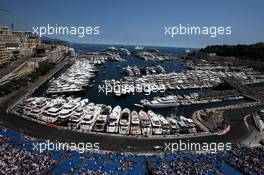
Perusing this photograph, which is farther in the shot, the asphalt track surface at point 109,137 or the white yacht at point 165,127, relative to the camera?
the white yacht at point 165,127

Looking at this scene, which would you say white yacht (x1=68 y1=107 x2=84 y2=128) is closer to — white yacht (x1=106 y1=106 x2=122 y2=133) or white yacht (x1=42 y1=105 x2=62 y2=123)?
white yacht (x1=42 y1=105 x2=62 y2=123)

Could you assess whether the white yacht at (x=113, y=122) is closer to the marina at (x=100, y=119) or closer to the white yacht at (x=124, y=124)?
the marina at (x=100, y=119)

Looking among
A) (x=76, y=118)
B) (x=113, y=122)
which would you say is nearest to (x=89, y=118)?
(x=76, y=118)

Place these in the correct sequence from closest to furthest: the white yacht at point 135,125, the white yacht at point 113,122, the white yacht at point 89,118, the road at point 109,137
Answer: the road at point 109,137
the white yacht at point 135,125
the white yacht at point 113,122
the white yacht at point 89,118

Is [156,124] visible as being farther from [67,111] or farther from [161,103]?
[67,111]

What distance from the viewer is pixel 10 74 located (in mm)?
61656

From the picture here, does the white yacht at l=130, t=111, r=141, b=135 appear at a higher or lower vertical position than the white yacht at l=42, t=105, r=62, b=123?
lower

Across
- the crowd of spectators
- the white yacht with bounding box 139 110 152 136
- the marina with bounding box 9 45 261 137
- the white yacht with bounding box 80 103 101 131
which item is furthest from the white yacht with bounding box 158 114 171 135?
the white yacht with bounding box 80 103 101 131

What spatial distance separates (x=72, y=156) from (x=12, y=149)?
5575mm

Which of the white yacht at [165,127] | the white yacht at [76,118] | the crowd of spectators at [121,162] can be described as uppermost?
the white yacht at [76,118]

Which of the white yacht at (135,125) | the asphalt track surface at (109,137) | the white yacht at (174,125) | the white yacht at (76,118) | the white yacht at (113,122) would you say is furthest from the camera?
the white yacht at (76,118)

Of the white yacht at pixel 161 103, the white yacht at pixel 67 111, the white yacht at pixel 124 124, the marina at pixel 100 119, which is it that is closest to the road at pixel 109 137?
the marina at pixel 100 119

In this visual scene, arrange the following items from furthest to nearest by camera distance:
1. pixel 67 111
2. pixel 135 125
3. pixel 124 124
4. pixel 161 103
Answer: pixel 161 103 < pixel 67 111 < pixel 135 125 < pixel 124 124

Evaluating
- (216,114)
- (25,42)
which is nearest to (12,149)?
(216,114)
